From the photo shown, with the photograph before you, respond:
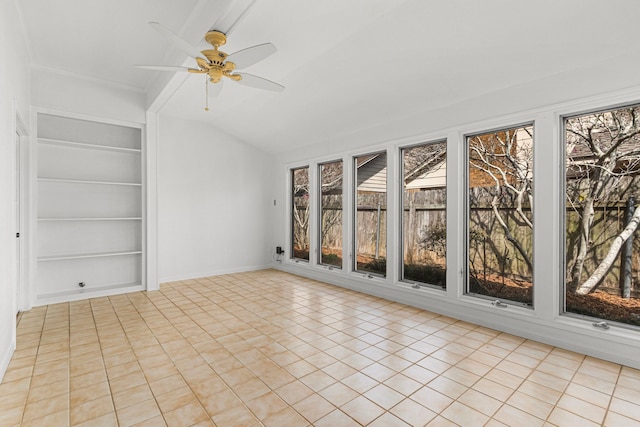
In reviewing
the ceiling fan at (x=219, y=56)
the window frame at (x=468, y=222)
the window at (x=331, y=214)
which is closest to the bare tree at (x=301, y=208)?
the window at (x=331, y=214)

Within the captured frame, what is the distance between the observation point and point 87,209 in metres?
4.54

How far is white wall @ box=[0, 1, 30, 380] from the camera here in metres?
2.38

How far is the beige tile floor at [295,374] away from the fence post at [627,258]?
2.05 ft

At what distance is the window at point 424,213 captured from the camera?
12.6 ft

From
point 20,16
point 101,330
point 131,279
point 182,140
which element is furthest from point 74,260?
point 20,16

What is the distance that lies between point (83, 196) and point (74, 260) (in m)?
0.89

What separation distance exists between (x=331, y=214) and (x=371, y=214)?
862 millimetres

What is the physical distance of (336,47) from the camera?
309cm

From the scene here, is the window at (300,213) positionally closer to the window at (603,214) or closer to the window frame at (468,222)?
the window frame at (468,222)

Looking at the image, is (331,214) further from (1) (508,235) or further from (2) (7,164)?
(2) (7,164)

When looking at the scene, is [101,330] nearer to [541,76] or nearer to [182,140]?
[182,140]

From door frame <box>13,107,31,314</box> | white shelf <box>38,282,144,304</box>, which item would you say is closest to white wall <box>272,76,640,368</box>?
white shelf <box>38,282,144,304</box>

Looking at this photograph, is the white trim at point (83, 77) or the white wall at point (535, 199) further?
the white trim at point (83, 77)

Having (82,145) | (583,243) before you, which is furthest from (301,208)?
(583,243)
